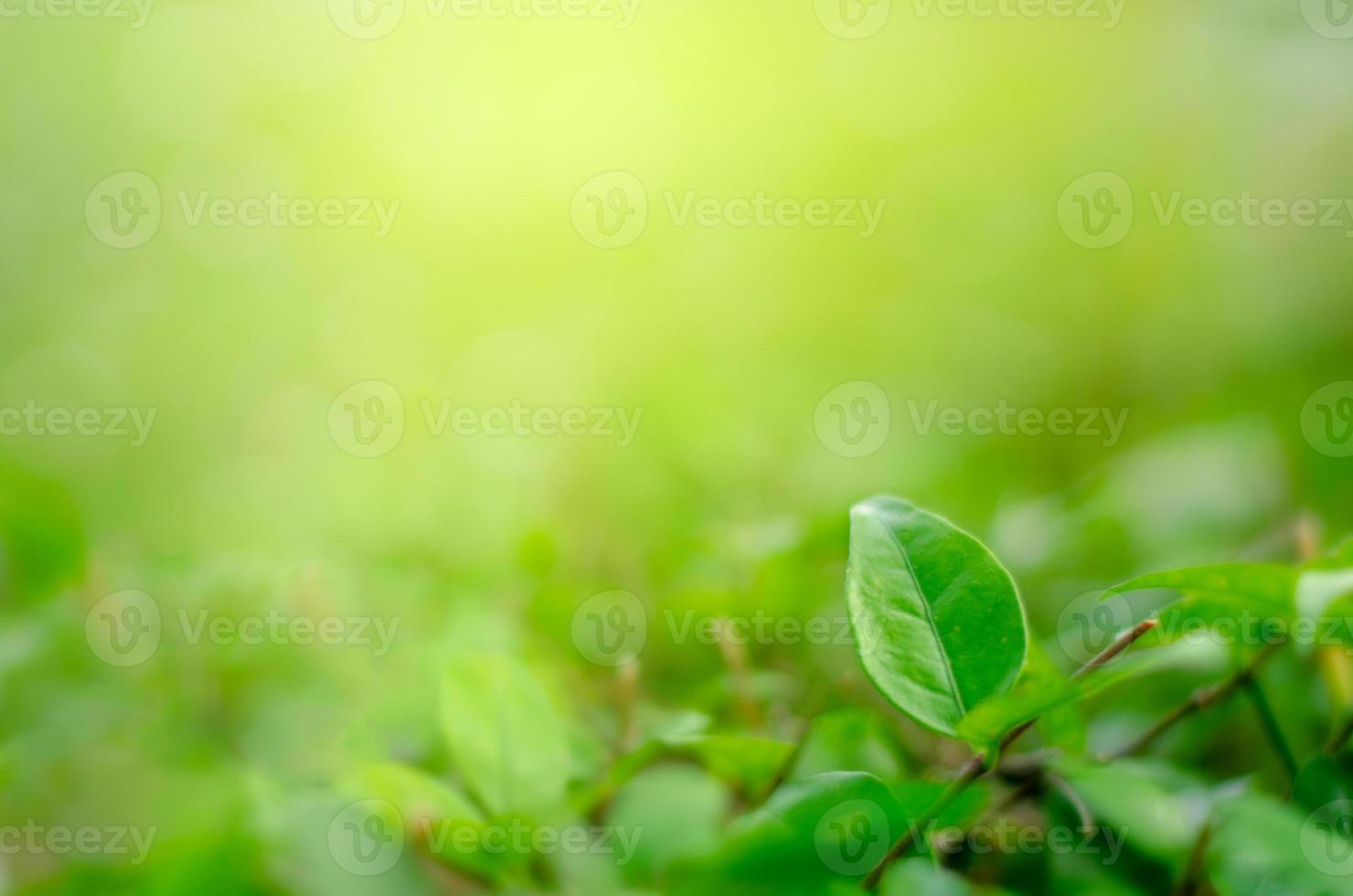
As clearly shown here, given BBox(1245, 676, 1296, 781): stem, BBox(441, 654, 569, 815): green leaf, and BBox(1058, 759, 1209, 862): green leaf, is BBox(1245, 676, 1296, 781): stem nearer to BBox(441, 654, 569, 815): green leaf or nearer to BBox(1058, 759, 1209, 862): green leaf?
BBox(1058, 759, 1209, 862): green leaf

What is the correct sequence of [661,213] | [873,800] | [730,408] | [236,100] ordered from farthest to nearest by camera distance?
[236,100], [661,213], [730,408], [873,800]

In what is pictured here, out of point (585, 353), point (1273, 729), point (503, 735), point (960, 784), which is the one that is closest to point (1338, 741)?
point (1273, 729)

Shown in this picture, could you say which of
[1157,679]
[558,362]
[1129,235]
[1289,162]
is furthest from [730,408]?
[1289,162]

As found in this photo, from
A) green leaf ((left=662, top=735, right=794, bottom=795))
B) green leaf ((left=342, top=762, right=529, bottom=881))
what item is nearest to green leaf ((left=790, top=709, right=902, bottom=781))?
green leaf ((left=662, top=735, right=794, bottom=795))

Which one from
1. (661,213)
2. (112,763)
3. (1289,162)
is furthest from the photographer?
(661,213)

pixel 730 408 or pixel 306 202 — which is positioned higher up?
pixel 306 202

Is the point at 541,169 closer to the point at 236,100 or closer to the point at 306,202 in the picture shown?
the point at 306,202

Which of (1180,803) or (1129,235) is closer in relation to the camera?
(1180,803)
